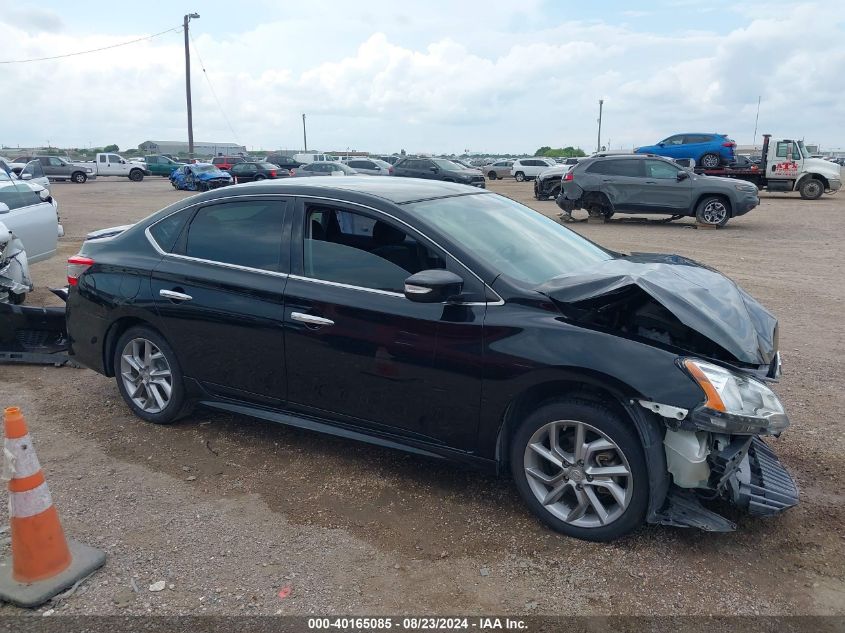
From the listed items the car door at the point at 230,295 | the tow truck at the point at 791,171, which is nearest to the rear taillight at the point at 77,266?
the car door at the point at 230,295

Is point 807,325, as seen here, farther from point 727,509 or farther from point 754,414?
point 754,414

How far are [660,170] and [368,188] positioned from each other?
15.2m

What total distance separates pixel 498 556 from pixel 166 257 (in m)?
2.96

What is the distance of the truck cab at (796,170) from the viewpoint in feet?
81.0

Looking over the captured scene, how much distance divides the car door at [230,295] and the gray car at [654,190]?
15215 mm

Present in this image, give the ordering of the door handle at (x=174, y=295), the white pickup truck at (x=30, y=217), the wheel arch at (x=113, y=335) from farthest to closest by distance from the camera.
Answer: the white pickup truck at (x=30, y=217) < the wheel arch at (x=113, y=335) < the door handle at (x=174, y=295)

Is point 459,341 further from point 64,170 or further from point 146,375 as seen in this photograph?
point 64,170

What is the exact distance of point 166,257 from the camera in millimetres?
4777

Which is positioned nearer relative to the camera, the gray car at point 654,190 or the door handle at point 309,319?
the door handle at point 309,319

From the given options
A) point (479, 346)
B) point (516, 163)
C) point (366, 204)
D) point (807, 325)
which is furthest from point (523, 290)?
point (516, 163)

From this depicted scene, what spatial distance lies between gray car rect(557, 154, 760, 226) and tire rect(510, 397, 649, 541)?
15.7 m

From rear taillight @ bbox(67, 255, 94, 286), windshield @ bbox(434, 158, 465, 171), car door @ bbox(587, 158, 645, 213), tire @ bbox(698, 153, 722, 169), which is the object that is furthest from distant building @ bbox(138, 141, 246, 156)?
rear taillight @ bbox(67, 255, 94, 286)

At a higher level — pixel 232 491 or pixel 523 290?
pixel 523 290

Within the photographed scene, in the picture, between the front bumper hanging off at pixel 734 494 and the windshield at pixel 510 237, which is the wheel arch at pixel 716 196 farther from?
the front bumper hanging off at pixel 734 494
